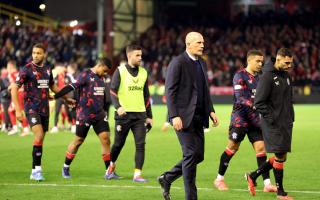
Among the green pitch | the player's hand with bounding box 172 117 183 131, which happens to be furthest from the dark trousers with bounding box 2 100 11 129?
the player's hand with bounding box 172 117 183 131

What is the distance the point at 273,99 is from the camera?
11953 mm

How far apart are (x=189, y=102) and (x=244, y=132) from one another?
298 cm

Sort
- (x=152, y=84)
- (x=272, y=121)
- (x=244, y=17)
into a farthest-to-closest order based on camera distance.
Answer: (x=244, y=17), (x=152, y=84), (x=272, y=121)

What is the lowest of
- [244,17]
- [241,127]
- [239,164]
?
[239,164]

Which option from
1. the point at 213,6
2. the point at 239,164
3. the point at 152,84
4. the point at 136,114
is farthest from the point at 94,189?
the point at 213,6

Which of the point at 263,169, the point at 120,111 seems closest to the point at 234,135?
the point at 263,169

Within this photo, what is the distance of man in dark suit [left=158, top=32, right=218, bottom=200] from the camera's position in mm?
10477

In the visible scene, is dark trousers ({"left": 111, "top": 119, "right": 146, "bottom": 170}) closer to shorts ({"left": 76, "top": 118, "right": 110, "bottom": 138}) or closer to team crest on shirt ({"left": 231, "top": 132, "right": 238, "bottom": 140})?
shorts ({"left": 76, "top": 118, "right": 110, "bottom": 138})

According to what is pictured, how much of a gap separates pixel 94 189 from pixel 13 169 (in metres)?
3.46

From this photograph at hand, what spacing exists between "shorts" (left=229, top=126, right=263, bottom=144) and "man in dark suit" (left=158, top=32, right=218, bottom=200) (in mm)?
2712

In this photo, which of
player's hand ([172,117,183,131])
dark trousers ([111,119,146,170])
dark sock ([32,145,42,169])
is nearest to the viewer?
player's hand ([172,117,183,131])

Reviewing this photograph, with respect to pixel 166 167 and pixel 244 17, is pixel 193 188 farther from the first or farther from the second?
pixel 244 17

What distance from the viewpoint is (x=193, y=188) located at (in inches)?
410

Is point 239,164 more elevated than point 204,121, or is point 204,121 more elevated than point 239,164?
point 204,121
